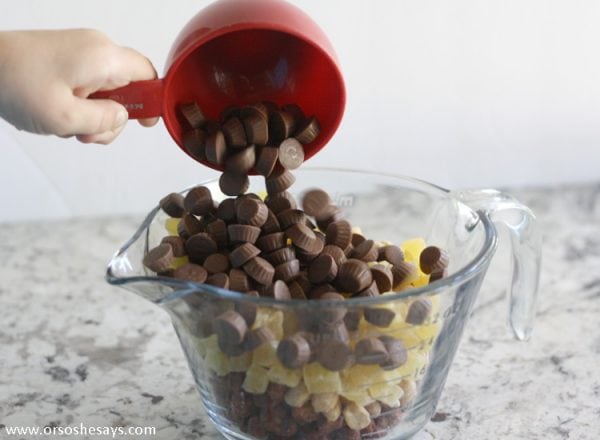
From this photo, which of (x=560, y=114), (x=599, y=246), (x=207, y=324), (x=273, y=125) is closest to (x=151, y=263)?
(x=207, y=324)

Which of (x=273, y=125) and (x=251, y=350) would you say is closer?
(x=251, y=350)

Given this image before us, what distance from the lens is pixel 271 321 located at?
816 millimetres

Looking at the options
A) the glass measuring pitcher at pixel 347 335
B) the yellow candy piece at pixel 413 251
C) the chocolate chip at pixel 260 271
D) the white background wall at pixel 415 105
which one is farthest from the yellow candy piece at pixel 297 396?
the white background wall at pixel 415 105

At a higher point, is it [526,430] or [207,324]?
[207,324]

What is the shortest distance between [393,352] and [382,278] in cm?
9

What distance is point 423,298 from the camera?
82 centimetres

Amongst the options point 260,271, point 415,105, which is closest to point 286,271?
point 260,271

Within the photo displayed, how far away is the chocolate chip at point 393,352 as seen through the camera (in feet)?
2.72

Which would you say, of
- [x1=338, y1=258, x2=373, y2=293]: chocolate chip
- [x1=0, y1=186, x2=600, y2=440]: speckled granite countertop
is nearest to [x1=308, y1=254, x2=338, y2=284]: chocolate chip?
[x1=338, y1=258, x2=373, y2=293]: chocolate chip

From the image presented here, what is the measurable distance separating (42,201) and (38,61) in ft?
2.12

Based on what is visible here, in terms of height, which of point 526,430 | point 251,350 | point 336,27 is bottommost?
point 526,430

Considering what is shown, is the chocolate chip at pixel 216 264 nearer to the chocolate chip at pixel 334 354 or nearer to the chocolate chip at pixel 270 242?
the chocolate chip at pixel 270 242

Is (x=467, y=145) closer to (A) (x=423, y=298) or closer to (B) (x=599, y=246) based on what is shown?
(B) (x=599, y=246)

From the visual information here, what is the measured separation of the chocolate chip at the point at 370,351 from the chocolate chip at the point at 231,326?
10 centimetres
